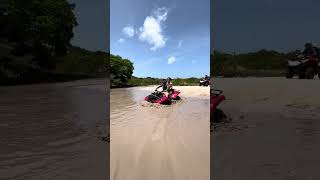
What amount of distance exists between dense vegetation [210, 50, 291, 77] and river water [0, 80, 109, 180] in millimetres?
1981

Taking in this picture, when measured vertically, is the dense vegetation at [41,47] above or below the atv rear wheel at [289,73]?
above

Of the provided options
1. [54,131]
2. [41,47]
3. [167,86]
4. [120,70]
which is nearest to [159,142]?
[54,131]

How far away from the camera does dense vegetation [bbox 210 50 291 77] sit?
5.52 m

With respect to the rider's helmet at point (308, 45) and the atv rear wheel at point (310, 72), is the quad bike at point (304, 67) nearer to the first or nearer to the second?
the atv rear wheel at point (310, 72)

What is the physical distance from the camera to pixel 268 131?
530 cm

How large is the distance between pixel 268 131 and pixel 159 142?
203 centimetres

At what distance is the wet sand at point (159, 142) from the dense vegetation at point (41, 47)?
136 cm

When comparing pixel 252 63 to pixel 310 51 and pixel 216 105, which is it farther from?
pixel 216 105

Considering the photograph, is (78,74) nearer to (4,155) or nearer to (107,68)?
(107,68)

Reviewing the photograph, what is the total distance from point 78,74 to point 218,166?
413cm

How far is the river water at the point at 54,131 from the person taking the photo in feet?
15.2

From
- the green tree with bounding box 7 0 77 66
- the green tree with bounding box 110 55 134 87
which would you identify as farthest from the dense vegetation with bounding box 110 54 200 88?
the green tree with bounding box 7 0 77 66

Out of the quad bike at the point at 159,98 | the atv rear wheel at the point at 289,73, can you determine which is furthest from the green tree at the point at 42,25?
the atv rear wheel at the point at 289,73

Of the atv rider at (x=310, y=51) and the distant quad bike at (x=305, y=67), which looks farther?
the distant quad bike at (x=305, y=67)
